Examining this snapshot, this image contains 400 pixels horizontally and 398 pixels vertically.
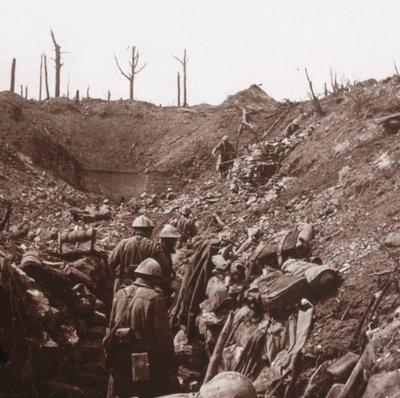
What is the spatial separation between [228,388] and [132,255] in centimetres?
429

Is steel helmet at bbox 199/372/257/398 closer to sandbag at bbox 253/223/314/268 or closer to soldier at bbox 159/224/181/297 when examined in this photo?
sandbag at bbox 253/223/314/268

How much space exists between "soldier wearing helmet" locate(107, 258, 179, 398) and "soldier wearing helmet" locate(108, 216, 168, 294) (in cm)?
240

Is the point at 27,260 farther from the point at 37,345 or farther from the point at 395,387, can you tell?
the point at 395,387

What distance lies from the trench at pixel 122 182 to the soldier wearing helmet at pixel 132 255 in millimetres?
11582

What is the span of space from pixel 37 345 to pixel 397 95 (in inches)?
410

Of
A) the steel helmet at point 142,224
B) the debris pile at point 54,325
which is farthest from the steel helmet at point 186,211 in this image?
the steel helmet at point 142,224

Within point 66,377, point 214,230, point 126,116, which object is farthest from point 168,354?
point 126,116

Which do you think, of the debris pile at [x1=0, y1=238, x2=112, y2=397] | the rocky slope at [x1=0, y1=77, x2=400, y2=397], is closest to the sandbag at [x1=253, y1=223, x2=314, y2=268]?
the rocky slope at [x1=0, y1=77, x2=400, y2=397]

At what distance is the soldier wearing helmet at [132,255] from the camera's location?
862 cm

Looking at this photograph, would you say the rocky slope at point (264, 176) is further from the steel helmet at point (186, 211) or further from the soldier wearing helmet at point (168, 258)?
the soldier wearing helmet at point (168, 258)

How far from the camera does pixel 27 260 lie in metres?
8.02

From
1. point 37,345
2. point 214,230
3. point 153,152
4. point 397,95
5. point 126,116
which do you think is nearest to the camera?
point 37,345

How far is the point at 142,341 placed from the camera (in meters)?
5.94

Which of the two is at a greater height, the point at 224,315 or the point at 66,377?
the point at 224,315
